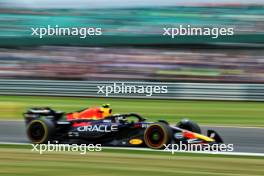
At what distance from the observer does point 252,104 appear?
14266 millimetres

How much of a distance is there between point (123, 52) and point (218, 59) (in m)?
3.06

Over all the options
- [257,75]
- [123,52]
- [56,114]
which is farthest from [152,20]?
[56,114]

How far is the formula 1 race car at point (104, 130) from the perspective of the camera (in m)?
7.55

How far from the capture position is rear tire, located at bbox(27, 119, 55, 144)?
7820 millimetres

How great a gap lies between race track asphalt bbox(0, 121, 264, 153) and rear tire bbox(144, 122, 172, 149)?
101cm

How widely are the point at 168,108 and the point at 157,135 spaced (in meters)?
6.52
